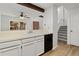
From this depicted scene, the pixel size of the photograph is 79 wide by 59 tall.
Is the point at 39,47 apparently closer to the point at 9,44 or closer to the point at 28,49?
the point at 28,49

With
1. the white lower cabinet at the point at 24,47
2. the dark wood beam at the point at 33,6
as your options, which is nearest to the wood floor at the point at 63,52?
the white lower cabinet at the point at 24,47

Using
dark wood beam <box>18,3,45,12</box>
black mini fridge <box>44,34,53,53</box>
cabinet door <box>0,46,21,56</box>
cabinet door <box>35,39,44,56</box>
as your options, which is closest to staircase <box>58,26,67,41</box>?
dark wood beam <box>18,3,45,12</box>

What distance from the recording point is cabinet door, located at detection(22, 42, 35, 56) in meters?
2.61

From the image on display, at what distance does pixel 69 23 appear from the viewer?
5.60 m

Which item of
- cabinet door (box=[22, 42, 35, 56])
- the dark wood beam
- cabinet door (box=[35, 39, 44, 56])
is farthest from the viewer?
the dark wood beam

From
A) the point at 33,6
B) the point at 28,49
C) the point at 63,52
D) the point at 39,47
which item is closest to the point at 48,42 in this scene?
the point at 63,52

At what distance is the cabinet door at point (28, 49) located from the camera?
2.61 meters

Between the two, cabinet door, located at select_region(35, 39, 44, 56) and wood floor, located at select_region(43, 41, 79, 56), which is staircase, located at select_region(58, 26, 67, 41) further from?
cabinet door, located at select_region(35, 39, 44, 56)

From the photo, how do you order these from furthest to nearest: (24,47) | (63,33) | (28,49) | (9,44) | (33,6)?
1. (63,33)
2. (33,6)
3. (28,49)
4. (24,47)
5. (9,44)

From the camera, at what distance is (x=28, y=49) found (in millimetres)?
2801

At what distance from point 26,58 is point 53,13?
3.89m

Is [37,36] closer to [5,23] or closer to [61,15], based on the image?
[5,23]

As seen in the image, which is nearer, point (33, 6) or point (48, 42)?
point (48, 42)

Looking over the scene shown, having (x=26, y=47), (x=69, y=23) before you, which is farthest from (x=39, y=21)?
(x=26, y=47)
